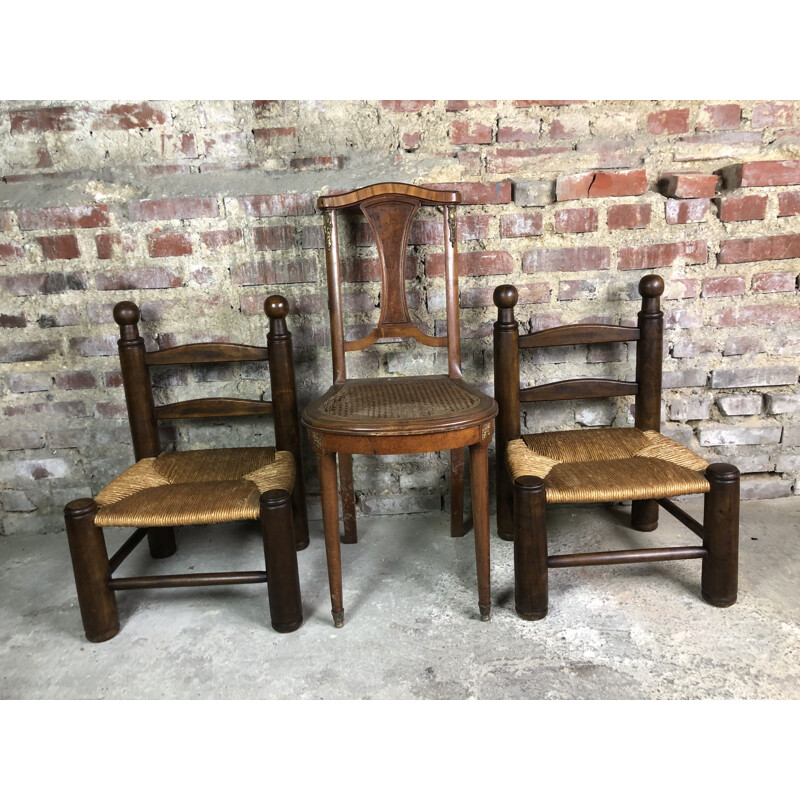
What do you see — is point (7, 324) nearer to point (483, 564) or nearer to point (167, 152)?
point (167, 152)

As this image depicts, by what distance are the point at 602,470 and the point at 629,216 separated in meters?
0.95

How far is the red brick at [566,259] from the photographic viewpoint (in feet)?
7.53

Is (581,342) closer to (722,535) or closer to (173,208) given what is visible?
(722,535)

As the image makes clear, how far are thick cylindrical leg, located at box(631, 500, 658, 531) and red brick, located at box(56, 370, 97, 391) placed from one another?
198 cm

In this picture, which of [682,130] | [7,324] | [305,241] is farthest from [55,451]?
[682,130]

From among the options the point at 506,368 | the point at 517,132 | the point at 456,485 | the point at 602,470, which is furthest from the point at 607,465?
the point at 517,132

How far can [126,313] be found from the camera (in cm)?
210

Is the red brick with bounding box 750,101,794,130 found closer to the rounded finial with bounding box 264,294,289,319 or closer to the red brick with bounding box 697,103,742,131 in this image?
the red brick with bounding box 697,103,742,131

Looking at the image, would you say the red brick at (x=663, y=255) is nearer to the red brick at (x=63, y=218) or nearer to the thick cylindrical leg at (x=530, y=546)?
the thick cylindrical leg at (x=530, y=546)

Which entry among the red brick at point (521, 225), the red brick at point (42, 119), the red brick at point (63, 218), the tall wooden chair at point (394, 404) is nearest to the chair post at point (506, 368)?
the tall wooden chair at point (394, 404)

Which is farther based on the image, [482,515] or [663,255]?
[663,255]

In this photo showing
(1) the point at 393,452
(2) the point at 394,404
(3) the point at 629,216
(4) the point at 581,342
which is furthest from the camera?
(3) the point at 629,216

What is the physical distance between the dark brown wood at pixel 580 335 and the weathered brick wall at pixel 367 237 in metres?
0.19

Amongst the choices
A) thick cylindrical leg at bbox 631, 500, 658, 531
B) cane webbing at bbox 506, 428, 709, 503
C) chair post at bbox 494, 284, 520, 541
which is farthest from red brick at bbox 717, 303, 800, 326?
chair post at bbox 494, 284, 520, 541
